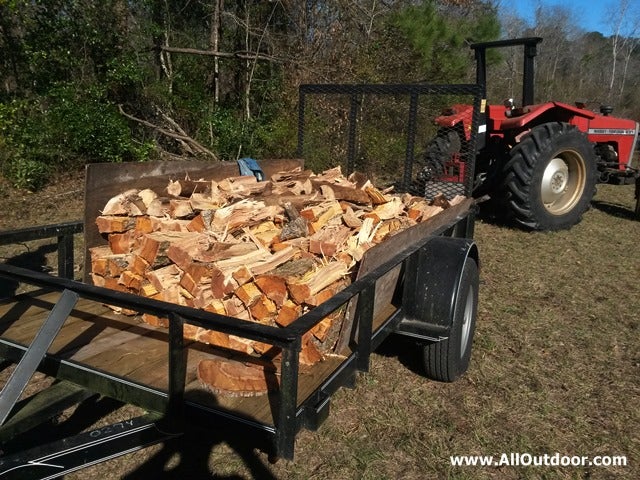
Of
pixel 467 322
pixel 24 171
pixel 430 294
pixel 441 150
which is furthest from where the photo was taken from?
pixel 24 171

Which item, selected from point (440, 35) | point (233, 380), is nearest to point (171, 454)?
point (233, 380)

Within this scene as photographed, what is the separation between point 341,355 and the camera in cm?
231

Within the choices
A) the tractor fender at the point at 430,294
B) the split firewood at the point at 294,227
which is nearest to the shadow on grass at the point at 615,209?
the tractor fender at the point at 430,294

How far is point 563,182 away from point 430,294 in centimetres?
557

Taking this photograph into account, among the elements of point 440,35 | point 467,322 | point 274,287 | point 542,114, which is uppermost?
point 440,35

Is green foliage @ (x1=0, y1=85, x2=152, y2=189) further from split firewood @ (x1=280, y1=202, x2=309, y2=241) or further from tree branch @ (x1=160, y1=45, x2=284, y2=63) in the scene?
split firewood @ (x1=280, y1=202, x2=309, y2=241)

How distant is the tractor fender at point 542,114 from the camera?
7.02 meters

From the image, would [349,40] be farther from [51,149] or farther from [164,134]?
[51,149]

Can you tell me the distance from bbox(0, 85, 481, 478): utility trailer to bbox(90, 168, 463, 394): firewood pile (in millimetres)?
124

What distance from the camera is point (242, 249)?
2.81 metres

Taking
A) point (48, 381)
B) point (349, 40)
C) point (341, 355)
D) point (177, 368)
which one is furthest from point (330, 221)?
point (349, 40)

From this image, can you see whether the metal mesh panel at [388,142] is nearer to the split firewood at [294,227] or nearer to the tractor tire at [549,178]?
the tractor tire at [549,178]

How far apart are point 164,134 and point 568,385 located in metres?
7.60

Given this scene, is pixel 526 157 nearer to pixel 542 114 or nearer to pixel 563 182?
pixel 563 182
